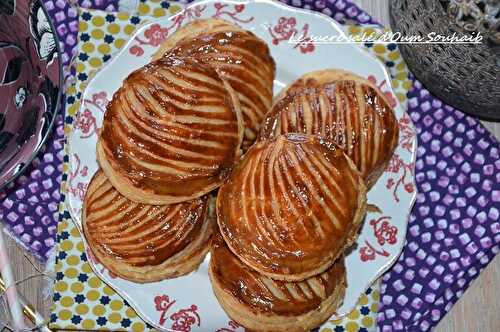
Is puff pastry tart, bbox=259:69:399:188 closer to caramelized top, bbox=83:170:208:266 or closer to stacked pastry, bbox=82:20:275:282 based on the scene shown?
stacked pastry, bbox=82:20:275:282

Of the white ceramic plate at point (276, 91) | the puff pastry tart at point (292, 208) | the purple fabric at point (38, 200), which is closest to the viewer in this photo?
the puff pastry tart at point (292, 208)

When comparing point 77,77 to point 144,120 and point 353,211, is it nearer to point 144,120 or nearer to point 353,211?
point 144,120

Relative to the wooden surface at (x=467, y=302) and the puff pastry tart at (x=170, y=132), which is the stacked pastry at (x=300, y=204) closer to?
the puff pastry tart at (x=170, y=132)

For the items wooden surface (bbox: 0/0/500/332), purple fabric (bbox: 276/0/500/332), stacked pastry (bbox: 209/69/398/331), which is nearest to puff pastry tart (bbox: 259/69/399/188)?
stacked pastry (bbox: 209/69/398/331)

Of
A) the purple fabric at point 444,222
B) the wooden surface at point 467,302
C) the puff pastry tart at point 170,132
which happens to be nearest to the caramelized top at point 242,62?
the puff pastry tart at point 170,132

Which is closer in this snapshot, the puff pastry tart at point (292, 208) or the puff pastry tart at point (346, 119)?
the puff pastry tart at point (292, 208)

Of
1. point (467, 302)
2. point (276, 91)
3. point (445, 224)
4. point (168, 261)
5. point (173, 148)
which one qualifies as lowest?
point (467, 302)

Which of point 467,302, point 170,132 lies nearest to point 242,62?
point 170,132

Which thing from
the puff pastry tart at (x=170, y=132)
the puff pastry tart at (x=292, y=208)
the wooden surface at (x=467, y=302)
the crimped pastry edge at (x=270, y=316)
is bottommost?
the wooden surface at (x=467, y=302)

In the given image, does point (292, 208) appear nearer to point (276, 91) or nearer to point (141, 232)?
point (141, 232)
